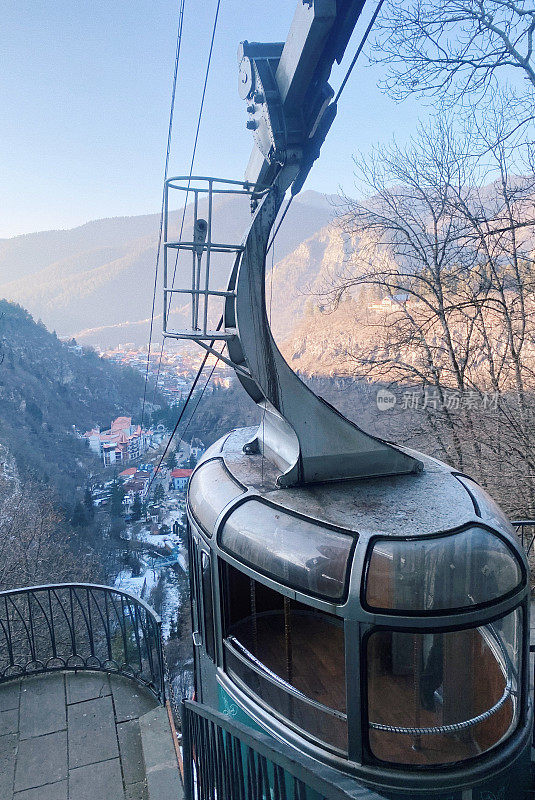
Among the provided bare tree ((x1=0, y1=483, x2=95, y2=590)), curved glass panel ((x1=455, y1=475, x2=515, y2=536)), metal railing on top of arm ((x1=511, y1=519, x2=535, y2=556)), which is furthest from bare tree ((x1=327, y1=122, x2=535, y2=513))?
bare tree ((x1=0, y1=483, x2=95, y2=590))

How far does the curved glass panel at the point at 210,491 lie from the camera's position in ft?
13.6

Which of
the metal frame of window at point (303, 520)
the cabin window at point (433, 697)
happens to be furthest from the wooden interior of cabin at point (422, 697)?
the metal frame of window at point (303, 520)

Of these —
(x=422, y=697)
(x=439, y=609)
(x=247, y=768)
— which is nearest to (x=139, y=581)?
(x=422, y=697)

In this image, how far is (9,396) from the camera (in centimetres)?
5525

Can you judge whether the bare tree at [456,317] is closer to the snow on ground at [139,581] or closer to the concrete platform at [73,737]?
the concrete platform at [73,737]

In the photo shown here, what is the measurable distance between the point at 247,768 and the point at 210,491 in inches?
93.7


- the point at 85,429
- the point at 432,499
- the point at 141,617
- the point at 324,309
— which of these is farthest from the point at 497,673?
the point at 85,429

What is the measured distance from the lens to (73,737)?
4.56 metres

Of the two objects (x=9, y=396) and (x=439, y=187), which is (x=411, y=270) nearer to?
(x=439, y=187)

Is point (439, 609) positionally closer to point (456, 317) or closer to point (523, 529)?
point (523, 529)

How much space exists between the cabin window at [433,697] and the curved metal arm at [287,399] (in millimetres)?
1401

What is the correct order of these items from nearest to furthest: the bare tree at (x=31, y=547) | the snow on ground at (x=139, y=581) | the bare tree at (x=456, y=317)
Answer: the bare tree at (x=456, y=317)
the bare tree at (x=31, y=547)
the snow on ground at (x=139, y=581)

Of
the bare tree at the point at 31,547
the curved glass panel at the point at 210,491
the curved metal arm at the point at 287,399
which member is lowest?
the bare tree at the point at 31,547

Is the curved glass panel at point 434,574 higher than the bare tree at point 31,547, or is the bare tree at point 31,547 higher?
the curved glass panel at point 434,574
